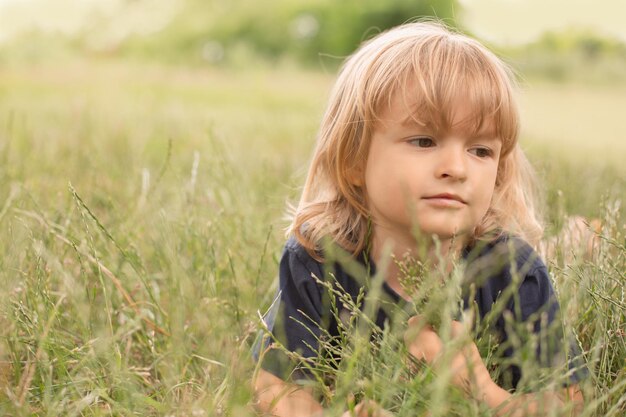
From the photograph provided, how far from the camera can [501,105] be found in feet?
6.20

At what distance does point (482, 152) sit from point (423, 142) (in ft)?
0.54

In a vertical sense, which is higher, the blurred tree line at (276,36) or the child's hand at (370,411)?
the child's hand at (370,411)

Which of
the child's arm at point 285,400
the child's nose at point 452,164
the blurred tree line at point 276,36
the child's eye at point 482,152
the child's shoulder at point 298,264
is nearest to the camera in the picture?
the child's arm at point 285,400

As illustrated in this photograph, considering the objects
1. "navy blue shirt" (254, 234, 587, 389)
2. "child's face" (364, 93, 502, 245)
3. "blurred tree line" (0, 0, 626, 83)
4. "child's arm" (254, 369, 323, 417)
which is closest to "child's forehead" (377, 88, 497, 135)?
"child's face" (364, 93, 502, 245)

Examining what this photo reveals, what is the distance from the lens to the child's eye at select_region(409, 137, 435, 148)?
6.07 ft

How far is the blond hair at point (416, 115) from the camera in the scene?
1861 millimetres

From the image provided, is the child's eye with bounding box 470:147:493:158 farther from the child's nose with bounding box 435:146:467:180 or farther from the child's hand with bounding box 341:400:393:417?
the child's hand with bounding box 341:400:393:417

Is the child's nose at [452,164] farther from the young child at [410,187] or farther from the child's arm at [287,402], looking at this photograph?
the child's arm at [287,402]

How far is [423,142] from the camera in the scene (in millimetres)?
1854

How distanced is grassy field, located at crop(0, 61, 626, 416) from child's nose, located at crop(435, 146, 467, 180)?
323 millimetres

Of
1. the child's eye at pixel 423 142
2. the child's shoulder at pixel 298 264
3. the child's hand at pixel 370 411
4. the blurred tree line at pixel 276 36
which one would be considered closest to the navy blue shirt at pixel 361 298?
the child's shoulder at pixel 298 264

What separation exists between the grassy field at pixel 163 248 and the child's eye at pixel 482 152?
0.29 m

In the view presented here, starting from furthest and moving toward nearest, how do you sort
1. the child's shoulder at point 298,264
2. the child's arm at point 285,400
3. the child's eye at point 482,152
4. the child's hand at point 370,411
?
the child's shoulder at point 298,264 < the child's eye at point 482,152 < the child's arm at point 285,400 < the child's hand at point 370,411

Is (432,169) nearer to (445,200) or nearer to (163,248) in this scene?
(445,200)
